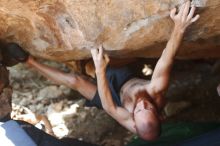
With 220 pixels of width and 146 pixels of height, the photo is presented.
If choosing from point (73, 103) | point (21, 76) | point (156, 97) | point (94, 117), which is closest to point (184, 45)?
point (156, 97)

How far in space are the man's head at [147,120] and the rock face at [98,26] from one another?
1.20 ft

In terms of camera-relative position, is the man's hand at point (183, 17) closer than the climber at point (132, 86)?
Yes

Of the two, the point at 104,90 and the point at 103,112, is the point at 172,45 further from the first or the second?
the point at 103,112

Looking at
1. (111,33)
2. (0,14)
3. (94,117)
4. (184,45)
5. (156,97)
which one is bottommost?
(94,117)

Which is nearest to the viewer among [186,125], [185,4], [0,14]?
[185,4]

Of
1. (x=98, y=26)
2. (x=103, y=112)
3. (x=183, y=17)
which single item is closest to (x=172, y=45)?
(x=183, y=17)

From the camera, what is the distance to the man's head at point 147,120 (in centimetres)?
234

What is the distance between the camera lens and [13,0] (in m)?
2.24

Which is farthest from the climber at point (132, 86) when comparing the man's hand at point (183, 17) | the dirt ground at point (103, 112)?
the dirt ground at point (103, 112)

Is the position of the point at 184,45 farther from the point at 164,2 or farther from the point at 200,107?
the point at 200,107

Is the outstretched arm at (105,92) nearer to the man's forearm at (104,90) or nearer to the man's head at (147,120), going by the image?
the man's forearm at (104,90)

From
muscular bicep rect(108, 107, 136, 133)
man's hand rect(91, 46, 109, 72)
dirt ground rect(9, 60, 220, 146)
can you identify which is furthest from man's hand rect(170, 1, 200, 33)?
dirt ground rect(9, 60, 220, 146)

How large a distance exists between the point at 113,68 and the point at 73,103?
104cm

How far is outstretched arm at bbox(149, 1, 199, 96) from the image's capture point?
2.09m
